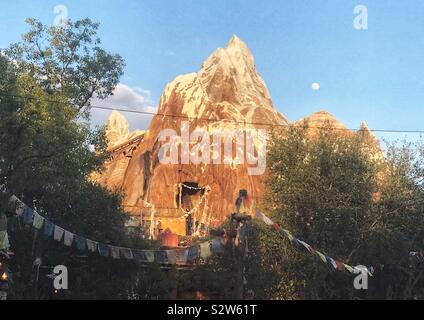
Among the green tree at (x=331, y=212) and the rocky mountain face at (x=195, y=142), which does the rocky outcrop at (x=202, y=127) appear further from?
the green tree at (x=331, y=212)

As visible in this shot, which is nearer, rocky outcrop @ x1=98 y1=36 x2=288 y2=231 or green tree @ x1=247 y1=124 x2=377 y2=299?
green tree @ x1=247 y1=124 x2=377 y2=299

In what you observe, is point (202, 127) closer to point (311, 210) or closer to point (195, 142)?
point (195, 142)

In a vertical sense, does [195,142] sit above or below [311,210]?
above

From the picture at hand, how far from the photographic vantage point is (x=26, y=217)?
18.5 metres

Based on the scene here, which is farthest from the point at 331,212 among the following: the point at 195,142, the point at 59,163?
the point at 195,142

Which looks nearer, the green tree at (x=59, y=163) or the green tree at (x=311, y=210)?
the green tree at (x=59, y=163)

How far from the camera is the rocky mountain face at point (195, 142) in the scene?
69625mm

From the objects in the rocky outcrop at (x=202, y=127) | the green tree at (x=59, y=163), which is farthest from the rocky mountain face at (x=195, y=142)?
the green tree at (x=59, y=163)

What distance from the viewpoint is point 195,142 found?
237ft

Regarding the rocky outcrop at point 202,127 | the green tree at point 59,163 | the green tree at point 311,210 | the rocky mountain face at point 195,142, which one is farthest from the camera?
the rocky outcrop at point 202,127

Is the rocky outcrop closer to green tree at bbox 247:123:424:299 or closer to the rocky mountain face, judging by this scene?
the rocky mountain face

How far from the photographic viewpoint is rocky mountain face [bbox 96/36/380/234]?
2741 inches

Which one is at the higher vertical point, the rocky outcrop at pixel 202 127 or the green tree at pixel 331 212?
the rocky outcrop at pixel 202 127

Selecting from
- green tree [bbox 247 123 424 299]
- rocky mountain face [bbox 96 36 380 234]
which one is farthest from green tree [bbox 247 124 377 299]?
rocky mountain face [bbox 96 36 380 234]
